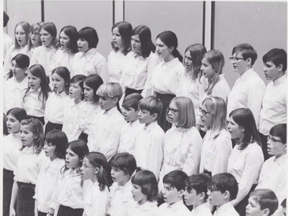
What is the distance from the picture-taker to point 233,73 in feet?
17.6

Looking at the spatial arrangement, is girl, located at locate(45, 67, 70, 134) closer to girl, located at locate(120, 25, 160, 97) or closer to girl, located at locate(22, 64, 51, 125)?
girl, located at locate(22, 64, 51, 125)

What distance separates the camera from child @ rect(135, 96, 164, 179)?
15.4ft

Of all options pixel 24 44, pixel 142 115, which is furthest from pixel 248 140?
pixel 24 44

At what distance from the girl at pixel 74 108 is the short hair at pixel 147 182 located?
1.13 m

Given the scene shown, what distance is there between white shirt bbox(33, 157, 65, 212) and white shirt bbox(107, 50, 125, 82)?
3.60 ft

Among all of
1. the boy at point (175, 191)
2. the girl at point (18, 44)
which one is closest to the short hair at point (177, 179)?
the boy at point (175, 191)

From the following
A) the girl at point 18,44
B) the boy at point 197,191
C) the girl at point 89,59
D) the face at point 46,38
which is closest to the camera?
the boy at point 197,191

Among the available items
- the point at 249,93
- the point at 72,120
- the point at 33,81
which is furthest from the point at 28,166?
the point at 249,93

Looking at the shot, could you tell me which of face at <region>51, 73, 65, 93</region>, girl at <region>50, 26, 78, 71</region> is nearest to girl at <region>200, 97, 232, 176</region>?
face at <region>51, 73, 65, 93</region>

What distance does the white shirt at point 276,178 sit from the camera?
3956 mm

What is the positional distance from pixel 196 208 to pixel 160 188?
0.47 meters

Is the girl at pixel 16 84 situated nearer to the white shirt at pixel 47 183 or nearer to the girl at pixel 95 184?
the white shirt at pixel 47 183

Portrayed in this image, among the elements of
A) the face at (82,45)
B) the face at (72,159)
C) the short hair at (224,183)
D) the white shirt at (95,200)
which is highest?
the face at (82,45)

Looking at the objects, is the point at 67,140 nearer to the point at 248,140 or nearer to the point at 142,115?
the point at 142,115
